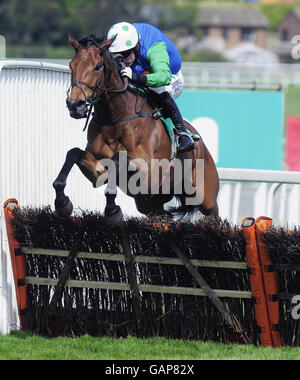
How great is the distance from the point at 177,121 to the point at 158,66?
0.54 m

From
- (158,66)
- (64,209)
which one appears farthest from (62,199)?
(158,66)

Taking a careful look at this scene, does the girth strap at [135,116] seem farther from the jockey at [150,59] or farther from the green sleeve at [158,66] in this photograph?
the green sleeve at [158,66]

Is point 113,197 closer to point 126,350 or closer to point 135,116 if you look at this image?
point 135,116

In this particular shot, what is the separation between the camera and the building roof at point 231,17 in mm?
90062

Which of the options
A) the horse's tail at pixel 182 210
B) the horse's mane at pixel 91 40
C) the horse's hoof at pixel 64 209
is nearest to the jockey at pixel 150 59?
the horse's mane at pixel 91 40

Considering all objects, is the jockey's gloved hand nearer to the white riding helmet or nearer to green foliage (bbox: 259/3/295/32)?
the white riding helmet

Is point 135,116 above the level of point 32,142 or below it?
above

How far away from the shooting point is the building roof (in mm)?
90062

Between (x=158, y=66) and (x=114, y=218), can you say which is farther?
(x=158, y=66)

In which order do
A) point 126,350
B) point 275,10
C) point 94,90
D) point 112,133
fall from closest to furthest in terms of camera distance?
point 126,350, point 94,90, point 112,133, point 275,10

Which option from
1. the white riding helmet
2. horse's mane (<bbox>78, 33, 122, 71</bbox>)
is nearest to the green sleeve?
the white riding helmet

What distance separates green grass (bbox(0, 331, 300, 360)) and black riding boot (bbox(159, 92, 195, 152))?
1563 mm

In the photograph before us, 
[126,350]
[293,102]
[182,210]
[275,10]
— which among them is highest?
[275,10]

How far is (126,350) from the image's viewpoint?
4512mm
